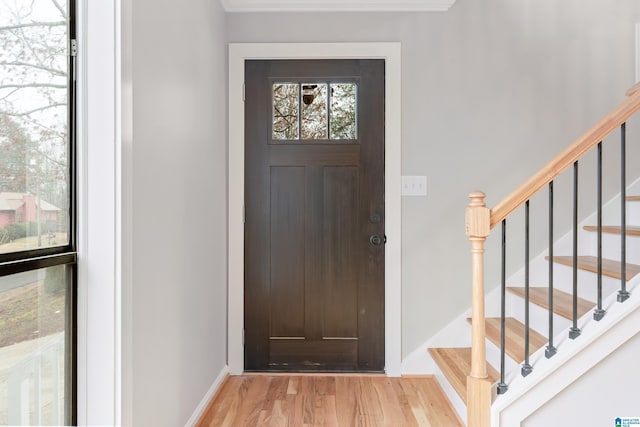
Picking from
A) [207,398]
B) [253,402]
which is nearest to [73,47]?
[207,398]

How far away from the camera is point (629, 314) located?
5.85ft

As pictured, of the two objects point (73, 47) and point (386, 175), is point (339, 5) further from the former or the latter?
point (73, 47)

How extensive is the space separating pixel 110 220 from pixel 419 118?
6.70 ft

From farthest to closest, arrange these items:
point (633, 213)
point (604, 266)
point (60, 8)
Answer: point (633, 213), point (604, 266), point (60, 8)

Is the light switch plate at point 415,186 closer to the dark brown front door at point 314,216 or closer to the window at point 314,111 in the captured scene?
the dark brown front door at point 314,216

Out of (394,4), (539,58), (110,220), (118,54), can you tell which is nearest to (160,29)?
(118,54)

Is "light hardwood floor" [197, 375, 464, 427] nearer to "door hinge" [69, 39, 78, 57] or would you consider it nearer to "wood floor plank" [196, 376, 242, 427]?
"wood floor plank" [196, 376, 242, 427]

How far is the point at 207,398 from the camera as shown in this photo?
237 cm

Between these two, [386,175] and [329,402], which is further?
[386,175]

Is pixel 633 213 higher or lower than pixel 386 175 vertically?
lower

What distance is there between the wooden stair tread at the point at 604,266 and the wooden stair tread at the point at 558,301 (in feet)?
0.58

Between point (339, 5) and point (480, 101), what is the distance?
1106 millimetres

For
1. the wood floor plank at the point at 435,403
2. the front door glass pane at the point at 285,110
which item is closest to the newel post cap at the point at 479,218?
the wood floor plank at the point at 435,403

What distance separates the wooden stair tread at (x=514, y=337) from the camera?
2094 millimetres
